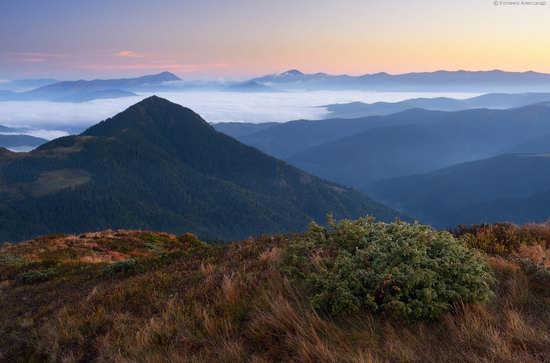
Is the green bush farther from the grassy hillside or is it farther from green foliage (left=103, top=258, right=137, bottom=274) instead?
green foliage (left=103, top=258, right=137, bottom=274)

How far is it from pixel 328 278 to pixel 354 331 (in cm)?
113

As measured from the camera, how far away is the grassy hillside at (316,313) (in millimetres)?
5062

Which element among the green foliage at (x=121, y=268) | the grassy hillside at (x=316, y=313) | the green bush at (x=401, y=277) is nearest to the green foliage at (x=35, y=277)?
the green foliage at (x=121, y=268)

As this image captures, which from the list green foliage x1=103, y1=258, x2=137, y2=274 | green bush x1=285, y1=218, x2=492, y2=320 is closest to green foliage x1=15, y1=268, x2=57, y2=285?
green foliage x1=103, y1=258, x2=137, y2=274

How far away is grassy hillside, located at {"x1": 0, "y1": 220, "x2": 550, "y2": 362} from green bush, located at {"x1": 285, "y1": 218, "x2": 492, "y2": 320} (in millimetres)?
26

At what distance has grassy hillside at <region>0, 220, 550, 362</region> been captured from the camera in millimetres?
5062

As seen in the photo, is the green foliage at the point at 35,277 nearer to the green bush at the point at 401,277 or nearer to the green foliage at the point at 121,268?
the green foliage at the point at 121,268

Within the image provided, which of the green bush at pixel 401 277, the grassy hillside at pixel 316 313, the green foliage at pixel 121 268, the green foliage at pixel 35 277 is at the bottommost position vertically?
the green foliage at pixel 35 277

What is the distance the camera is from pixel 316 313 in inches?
226

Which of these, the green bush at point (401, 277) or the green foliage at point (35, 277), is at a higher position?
the green bush at point (401, 277)

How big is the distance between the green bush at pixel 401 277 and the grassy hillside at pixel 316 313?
3cm

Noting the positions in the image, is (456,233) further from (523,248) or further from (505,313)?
(505,313)

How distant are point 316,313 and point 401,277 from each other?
4.27 feet

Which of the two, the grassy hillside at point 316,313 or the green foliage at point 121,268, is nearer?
the grassy hillside at point 316,313
